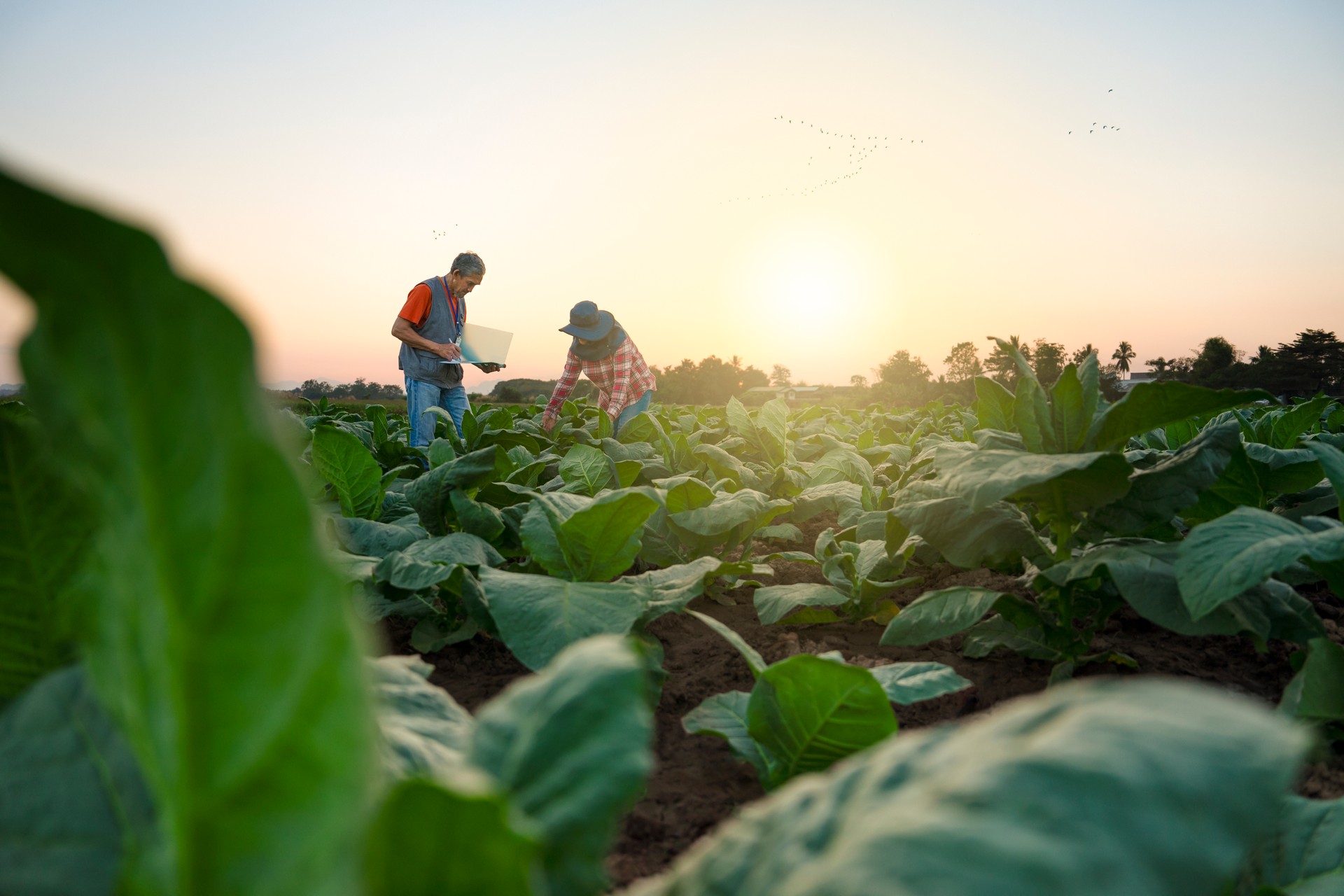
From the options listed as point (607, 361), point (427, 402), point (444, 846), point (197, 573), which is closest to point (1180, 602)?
point (444, 846)

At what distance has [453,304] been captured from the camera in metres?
6.73

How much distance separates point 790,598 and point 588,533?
79 cm

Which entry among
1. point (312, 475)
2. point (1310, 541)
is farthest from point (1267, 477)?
point (312, 475)

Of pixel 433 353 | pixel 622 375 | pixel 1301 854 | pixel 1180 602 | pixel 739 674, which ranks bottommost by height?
pixel 739 674

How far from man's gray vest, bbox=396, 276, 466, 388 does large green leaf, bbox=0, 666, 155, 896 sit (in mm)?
6073

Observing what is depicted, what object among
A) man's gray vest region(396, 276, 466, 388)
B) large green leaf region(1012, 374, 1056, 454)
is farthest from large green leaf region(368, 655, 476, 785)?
man's gray vest region(396, 276, 466, 388)

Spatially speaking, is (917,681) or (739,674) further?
(739,674)

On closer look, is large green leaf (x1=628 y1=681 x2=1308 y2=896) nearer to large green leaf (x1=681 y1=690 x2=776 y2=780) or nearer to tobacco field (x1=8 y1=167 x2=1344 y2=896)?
tobacco field (x1=8 y1=167 x2=1344 y2=896)

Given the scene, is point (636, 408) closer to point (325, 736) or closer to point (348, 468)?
point (348, 468)

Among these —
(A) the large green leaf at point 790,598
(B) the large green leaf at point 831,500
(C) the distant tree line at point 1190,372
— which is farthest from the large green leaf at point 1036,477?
(C) the distant tree line at point 1190,372

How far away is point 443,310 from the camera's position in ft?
21.5

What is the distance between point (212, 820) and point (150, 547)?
Result: 149 millimetres

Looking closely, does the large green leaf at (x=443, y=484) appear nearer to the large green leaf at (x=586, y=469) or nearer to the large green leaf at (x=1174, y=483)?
the large green leaf at (x=586, y=469)

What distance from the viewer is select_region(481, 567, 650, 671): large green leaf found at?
1.49 meters
